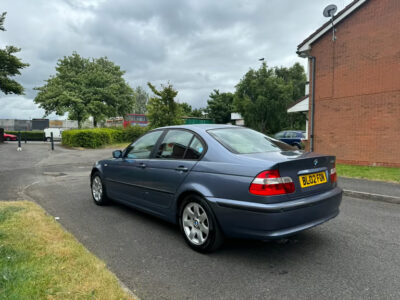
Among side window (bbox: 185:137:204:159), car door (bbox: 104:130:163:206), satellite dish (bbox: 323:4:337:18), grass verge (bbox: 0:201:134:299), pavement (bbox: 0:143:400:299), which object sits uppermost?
satellite dish (bbox: 323:4:337:18)

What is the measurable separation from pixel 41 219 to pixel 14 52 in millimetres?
26242

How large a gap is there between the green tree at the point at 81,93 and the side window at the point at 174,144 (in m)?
30.8

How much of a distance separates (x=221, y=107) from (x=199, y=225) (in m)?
47.3

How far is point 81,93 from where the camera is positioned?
111 ft

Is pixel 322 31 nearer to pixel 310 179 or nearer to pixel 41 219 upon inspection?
pixel 310 179

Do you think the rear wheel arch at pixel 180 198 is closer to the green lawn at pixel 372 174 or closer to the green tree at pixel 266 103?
the green lawn at pixel 372 174

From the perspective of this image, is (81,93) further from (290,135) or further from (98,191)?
(98,191)

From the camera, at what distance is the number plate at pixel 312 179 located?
121 inches

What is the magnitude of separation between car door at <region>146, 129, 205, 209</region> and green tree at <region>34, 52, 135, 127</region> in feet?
101

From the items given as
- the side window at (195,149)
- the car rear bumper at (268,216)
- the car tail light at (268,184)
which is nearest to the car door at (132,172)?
the side window at (195,149)

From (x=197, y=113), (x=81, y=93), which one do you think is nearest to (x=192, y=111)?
(x=197, y=113)

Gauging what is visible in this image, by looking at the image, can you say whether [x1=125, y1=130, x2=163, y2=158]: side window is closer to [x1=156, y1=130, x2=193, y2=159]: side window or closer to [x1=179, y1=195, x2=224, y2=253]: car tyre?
[x1=156, y1=130, x2=193, y2=159]: side window

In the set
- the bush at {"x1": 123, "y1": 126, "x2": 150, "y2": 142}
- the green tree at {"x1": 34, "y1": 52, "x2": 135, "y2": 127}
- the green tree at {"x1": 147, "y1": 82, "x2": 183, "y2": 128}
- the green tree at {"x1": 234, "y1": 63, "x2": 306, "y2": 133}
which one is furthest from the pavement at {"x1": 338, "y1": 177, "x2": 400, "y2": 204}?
the green tree at {"x1": 34, "y1": 52, "x2": 135, "y2": 127}

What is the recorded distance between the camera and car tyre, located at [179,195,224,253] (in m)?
3.17
